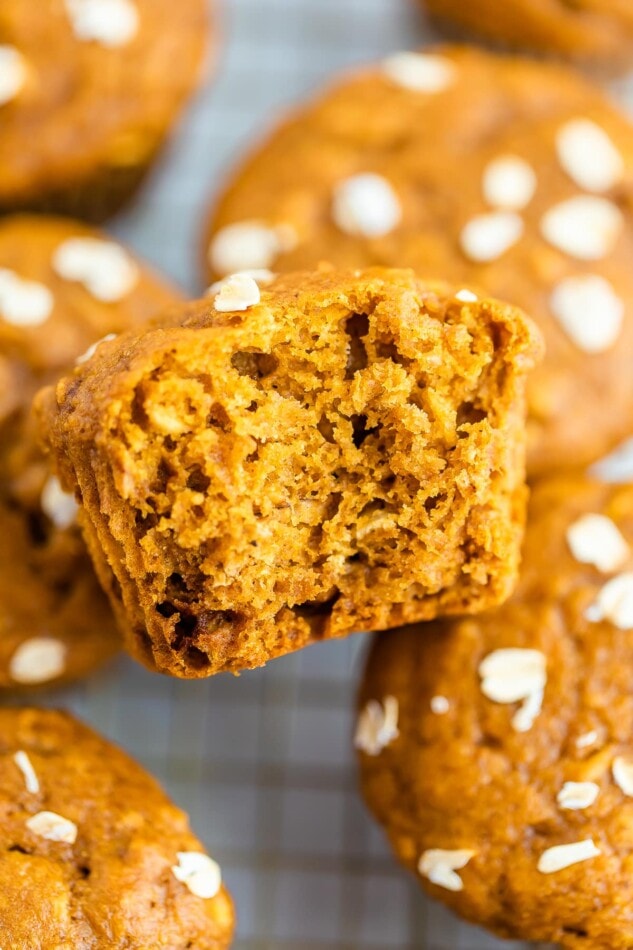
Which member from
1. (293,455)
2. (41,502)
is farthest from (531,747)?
(41,502)

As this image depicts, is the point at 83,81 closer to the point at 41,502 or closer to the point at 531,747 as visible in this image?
the point at 41,502

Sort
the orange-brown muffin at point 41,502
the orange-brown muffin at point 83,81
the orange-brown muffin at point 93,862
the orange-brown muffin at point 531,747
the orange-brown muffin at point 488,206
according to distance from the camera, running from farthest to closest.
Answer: the orange-brown muffin at point 83,81
the orange-brown muffin at point 488,206
the orange-brown muffin at point 41,502
the orange-brown muffin at point 531,747
the orange-brown muffin at point 93,862

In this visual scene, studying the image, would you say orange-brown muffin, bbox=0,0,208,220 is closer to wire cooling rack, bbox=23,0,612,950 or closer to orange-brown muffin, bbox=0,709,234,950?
wire cooling rack, bbox=23,0,612,950

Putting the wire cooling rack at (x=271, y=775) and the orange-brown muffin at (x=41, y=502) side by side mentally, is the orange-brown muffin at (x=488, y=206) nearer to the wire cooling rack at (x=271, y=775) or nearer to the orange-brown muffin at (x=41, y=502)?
the orange-brown muffin at (x=41, y=502)

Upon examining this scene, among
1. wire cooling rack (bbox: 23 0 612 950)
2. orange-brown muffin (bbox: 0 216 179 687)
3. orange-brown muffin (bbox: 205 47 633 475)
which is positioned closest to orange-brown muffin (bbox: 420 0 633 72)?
orange-brown muffin (bbox: 205 47 633 475)

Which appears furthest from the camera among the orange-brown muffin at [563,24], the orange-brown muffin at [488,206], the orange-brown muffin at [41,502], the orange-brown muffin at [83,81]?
the orange-brown muffin at [563,24]

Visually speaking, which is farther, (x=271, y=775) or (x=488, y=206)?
(x=271, y=775)

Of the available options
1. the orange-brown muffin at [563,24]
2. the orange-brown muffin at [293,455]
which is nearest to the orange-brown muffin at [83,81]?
the orange-brown muffin at [563,24]
